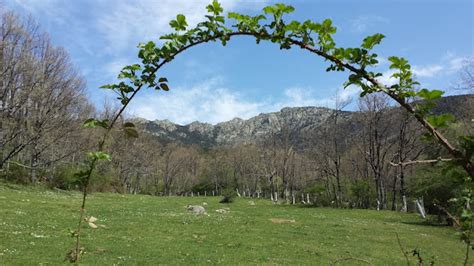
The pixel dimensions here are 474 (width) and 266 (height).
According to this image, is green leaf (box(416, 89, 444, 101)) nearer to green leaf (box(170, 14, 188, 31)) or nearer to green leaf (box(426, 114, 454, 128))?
green leaf (box(426, 114, 454, 128))

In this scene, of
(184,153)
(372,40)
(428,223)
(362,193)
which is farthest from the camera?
(184,153)

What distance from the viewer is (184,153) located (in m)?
117

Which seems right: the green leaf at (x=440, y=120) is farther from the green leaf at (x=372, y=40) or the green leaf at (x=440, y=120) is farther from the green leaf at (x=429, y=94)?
the green leaf at (x=372, y=40)

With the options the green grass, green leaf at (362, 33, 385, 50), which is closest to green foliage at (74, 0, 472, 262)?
green leaf at (362, 33, 385, 50)

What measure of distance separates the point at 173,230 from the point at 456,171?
794 inches

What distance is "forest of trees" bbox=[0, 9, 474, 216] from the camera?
25.4 m

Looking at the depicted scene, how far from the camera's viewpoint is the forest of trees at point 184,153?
998 inches

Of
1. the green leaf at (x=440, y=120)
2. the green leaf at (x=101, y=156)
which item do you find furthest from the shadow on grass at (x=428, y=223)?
the green leaf at (x=101, y=156)

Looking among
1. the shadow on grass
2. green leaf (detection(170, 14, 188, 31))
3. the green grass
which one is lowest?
the green grass

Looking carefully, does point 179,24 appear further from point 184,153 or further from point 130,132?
point 184,153

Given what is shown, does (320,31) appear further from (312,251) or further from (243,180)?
(243,180)

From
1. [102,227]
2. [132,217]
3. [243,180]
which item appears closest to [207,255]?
[102,227]

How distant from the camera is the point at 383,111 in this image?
50.9 m

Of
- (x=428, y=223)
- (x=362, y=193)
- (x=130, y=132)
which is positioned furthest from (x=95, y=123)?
(x=362, y=193)
